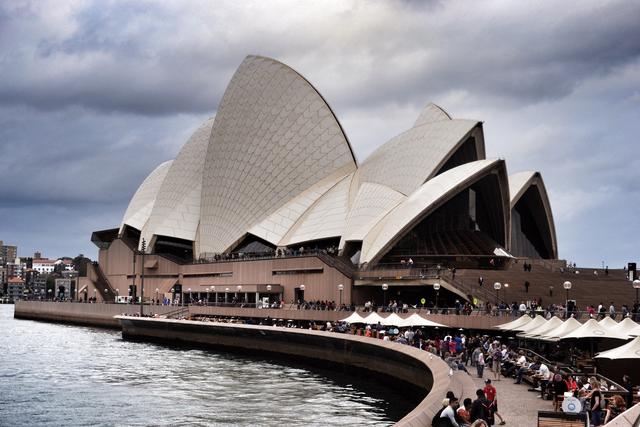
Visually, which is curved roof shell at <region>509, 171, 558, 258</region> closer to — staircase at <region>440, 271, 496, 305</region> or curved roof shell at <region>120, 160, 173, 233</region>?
staircase at <region>440, 271, 496, 305</region>

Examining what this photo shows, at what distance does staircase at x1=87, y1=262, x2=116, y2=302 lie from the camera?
77625mm

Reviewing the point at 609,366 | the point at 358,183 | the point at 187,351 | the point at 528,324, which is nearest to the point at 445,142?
the point at 358,183

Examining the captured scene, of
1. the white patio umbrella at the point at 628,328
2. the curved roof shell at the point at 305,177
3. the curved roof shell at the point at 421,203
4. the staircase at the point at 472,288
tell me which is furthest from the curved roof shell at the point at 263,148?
the white patio umbrella at the point at 628,328

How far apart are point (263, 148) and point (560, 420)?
151 ft

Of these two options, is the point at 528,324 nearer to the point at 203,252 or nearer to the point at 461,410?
the point at 461,410

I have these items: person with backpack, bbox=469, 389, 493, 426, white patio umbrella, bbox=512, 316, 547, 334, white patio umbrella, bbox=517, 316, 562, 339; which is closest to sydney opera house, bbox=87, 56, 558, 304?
white patio umbrella, bbox=512, 316, 547, 334

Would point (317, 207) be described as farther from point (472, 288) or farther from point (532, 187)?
point (472, 288)

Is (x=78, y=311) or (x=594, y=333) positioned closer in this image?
(x=594, y=333)

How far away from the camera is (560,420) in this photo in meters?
13.2

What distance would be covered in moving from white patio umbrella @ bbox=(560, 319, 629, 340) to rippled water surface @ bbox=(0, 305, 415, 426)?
4.96 meters

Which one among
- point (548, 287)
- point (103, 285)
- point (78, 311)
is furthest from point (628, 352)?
point (103, 285)

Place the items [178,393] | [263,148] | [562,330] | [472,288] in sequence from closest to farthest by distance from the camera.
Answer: [562,330] → [178,393] → [472,288] → [263,148]

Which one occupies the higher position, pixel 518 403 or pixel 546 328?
pixel 546 328

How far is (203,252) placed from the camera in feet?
210
